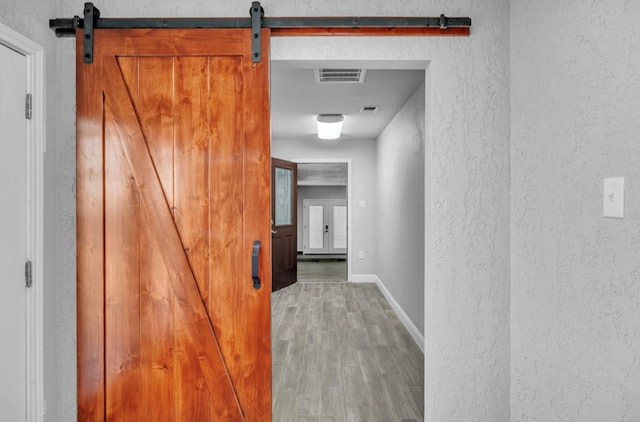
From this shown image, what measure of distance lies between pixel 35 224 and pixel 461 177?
6.73ft

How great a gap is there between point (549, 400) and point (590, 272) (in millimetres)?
620

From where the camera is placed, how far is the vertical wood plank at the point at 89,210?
1.75 m

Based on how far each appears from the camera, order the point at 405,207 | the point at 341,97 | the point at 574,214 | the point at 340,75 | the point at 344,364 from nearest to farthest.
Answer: the point at 574,214 < the point at 344,364 < the point at 340,75 < the point at 341,97 < the point at 405,207

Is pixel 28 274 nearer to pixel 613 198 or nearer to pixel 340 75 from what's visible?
pixel 613 198

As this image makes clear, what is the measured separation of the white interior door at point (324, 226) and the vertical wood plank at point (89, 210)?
343 inches

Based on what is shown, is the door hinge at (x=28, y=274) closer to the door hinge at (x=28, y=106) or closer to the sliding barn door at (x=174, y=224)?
the sliding barn door at (x=174, y=224)

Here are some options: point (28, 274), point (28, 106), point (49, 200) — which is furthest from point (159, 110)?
point (28, 274)

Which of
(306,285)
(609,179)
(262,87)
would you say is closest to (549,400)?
(609,179)

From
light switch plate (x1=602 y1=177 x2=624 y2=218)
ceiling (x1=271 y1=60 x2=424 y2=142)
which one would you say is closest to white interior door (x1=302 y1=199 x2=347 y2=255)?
ceiling (x1=271 y1=60 x2=424 y2=142)

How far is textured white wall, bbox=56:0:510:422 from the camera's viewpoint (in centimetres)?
182

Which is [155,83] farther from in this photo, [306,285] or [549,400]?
[306,285]

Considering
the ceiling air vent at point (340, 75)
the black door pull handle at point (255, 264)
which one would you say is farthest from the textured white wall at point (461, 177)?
the ceiling air vent at point (340, 75)

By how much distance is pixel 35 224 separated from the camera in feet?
5.46

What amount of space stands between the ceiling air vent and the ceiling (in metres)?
0.06
